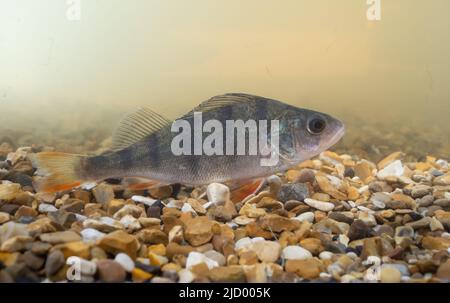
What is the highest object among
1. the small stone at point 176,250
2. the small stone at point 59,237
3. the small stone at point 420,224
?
the small stone at point 59,237

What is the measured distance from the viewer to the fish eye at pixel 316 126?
2668mm

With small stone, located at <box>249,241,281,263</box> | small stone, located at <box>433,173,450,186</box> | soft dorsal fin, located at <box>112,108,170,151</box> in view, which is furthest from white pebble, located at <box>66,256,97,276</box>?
small stone, located at <box>433,173,450,186</box>

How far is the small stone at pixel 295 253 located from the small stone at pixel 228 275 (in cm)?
31

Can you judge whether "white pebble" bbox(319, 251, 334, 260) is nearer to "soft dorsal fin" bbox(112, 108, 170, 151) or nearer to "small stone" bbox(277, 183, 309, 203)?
"small stone" bbox(277, 183, 309, 203)

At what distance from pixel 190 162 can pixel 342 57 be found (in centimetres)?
180

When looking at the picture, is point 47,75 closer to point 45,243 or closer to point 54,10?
point 54,10

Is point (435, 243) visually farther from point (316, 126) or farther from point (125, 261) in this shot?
point (125, 261)

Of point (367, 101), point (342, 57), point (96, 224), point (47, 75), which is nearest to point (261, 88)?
point (342, 57)

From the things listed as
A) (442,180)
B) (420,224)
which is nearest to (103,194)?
(420,224)

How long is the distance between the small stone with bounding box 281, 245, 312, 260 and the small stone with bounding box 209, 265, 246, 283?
310 mm

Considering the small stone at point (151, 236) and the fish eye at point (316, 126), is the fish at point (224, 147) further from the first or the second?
the small stone at point (151, 236)

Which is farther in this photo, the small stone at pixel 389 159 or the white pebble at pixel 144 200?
the small stone at pixel 389 159

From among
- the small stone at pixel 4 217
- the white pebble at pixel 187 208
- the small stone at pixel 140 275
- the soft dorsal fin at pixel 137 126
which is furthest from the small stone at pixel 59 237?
the soft dorsal fin at pixel 137 126

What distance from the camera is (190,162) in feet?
8.70
